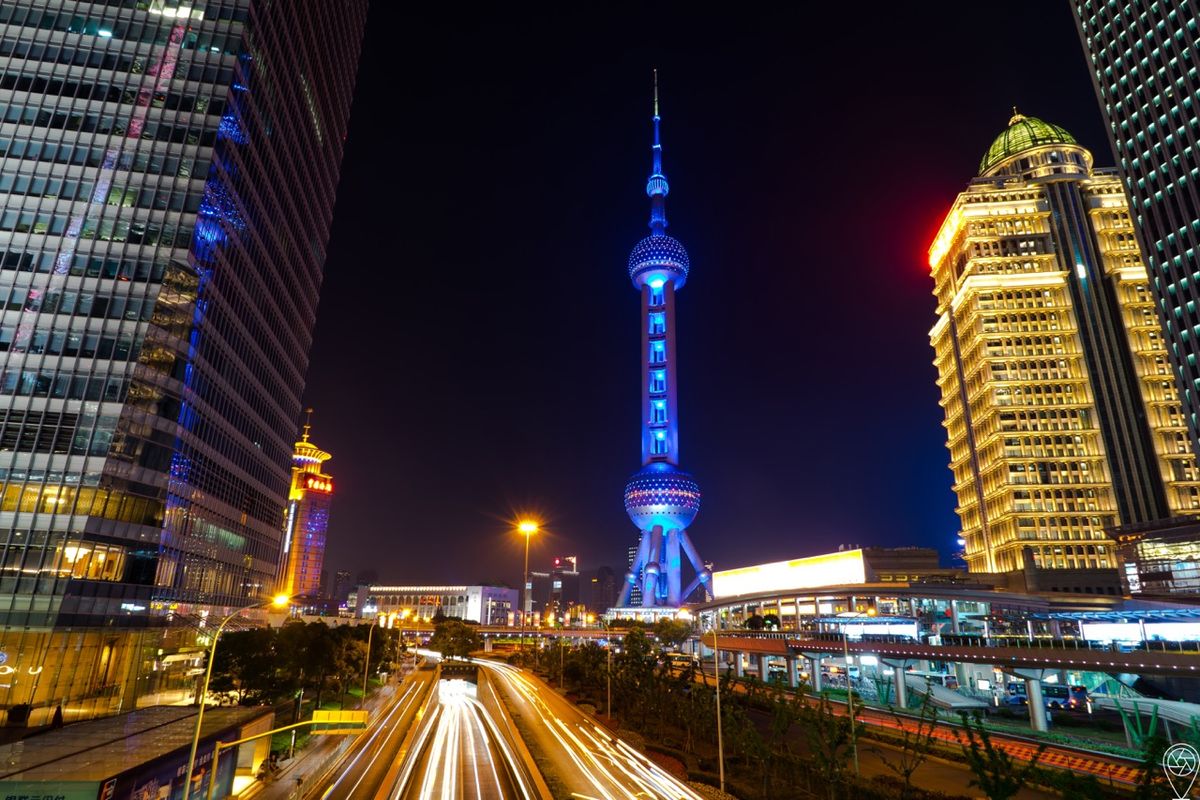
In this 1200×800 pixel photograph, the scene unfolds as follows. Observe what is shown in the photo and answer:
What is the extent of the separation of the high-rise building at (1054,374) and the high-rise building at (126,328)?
122863 millimetres

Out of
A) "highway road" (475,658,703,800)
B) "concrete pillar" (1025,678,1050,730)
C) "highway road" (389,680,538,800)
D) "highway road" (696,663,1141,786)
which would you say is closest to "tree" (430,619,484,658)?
"highway road" (475,658,703,800)

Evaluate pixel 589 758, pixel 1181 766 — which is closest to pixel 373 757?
pixel 589 758

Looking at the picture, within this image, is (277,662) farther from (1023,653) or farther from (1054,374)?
(1054,374)

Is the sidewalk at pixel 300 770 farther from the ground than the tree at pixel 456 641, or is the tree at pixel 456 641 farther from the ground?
the tree at pixel 456 641

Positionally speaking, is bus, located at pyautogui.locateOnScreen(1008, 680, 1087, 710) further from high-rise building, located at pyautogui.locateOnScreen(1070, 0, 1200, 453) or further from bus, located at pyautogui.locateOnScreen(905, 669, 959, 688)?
high-rise building, located at pyautogui.locateOnScreen(1070, 0, 1200, 453)

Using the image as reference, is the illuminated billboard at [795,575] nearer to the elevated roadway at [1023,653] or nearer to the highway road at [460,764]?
the elevated roadway at [1023,653]

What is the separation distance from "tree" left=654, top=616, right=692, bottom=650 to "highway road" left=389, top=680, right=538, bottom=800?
8489cm

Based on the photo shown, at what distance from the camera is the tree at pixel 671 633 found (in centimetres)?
15127

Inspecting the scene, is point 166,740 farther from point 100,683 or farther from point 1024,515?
point 1024,515

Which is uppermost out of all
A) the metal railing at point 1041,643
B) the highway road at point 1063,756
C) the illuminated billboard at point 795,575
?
the illuminated billboard at point 795,575

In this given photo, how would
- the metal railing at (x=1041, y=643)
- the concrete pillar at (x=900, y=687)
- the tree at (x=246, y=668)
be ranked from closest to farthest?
the metal railing at (x=1041, y=643)
the tree at (x=246, y=668)
the concrete pillar at (x=900, y=687)

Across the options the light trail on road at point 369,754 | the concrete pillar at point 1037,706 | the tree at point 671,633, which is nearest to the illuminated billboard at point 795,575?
the tree at point 671,633

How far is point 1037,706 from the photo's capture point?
5947 cm

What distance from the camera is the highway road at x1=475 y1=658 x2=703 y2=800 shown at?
131 feet
